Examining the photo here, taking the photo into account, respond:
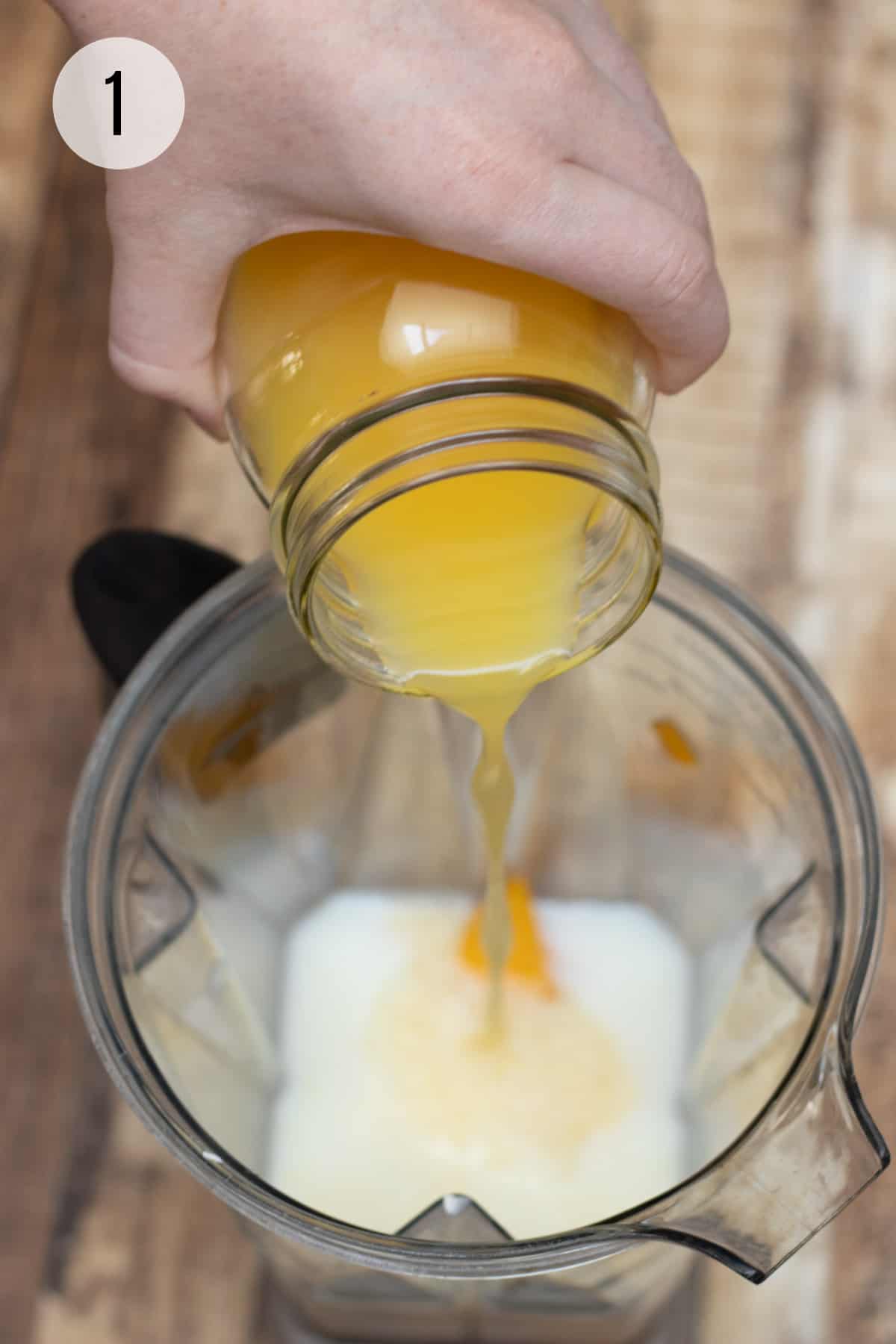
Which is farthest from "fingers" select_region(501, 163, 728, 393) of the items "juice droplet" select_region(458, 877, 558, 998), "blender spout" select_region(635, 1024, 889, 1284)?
"juice droplet" select_region(458, 877, 558, 998)

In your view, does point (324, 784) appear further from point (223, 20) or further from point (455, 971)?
point (223, 20)

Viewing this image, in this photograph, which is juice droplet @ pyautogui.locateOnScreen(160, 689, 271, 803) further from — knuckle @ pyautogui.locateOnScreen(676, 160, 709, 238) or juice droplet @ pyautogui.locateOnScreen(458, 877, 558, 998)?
knuckle @ pyautogui.locateOnScreen(676, 160, 709, 238)

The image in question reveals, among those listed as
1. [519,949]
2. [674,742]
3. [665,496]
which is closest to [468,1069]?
[519,949]

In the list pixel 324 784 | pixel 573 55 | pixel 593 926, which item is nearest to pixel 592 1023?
pixel 593 926

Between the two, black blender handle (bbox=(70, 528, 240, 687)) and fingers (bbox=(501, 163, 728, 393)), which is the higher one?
fingers (bbox=(501, 163, 728, 393))

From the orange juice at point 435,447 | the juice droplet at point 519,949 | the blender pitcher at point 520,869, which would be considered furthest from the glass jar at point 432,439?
the juice droplet at point 519,949

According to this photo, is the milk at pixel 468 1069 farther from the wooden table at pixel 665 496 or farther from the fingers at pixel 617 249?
the fingers at pixel 617 249

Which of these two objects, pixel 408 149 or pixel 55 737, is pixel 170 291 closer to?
pixel 408 149
